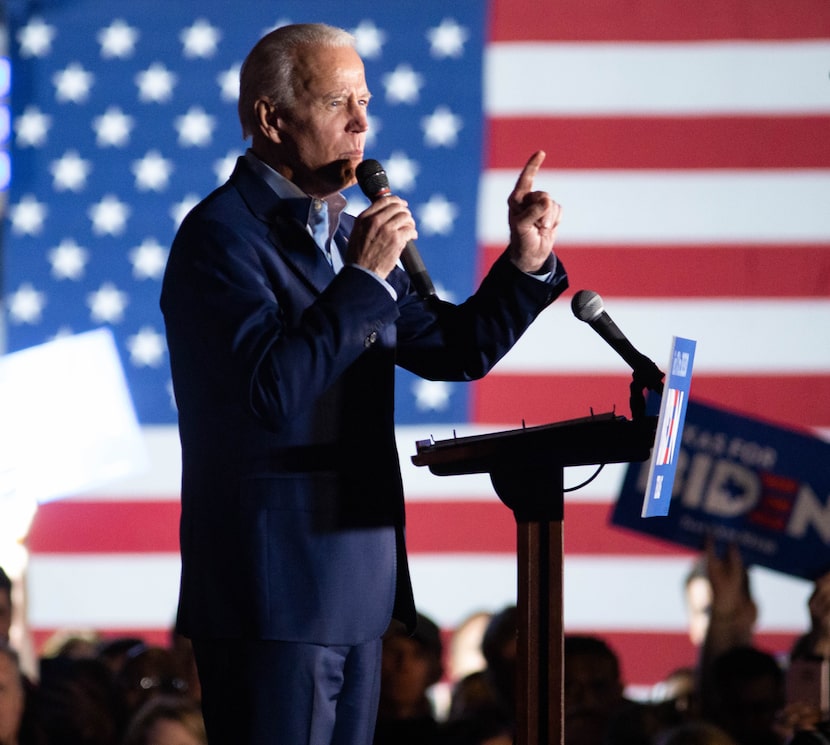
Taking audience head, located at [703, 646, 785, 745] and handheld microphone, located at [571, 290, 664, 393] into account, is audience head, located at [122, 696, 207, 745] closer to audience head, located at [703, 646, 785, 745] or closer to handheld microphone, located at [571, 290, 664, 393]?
audience head, located at [703, 646, 785, 745]

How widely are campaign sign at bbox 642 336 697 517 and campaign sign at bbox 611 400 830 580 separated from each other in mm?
2487

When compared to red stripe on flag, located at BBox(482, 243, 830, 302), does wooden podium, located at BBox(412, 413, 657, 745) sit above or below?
below

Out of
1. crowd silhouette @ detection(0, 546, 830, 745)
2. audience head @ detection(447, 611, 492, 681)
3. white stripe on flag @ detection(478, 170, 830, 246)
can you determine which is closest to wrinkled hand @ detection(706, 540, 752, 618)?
crowd silhouette @ detection(0, 546, 830, 745)

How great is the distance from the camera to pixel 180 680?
3.55m

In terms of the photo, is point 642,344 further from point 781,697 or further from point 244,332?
point 244,332

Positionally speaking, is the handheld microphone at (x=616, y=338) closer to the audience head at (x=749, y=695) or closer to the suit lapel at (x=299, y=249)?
the suit lapel at (x=299, y=249)

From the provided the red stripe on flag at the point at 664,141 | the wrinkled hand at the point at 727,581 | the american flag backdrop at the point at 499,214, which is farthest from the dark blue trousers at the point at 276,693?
the red stripe on flag at the point at 664,141

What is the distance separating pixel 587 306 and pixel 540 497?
252 millimetres

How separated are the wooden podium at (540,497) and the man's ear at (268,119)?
0.44 meters

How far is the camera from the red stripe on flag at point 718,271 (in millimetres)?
5254

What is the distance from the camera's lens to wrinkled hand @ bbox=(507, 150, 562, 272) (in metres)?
1.73

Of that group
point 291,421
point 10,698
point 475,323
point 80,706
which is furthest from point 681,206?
point 291,421

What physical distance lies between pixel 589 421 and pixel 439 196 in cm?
399

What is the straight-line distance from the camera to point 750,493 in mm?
3918
